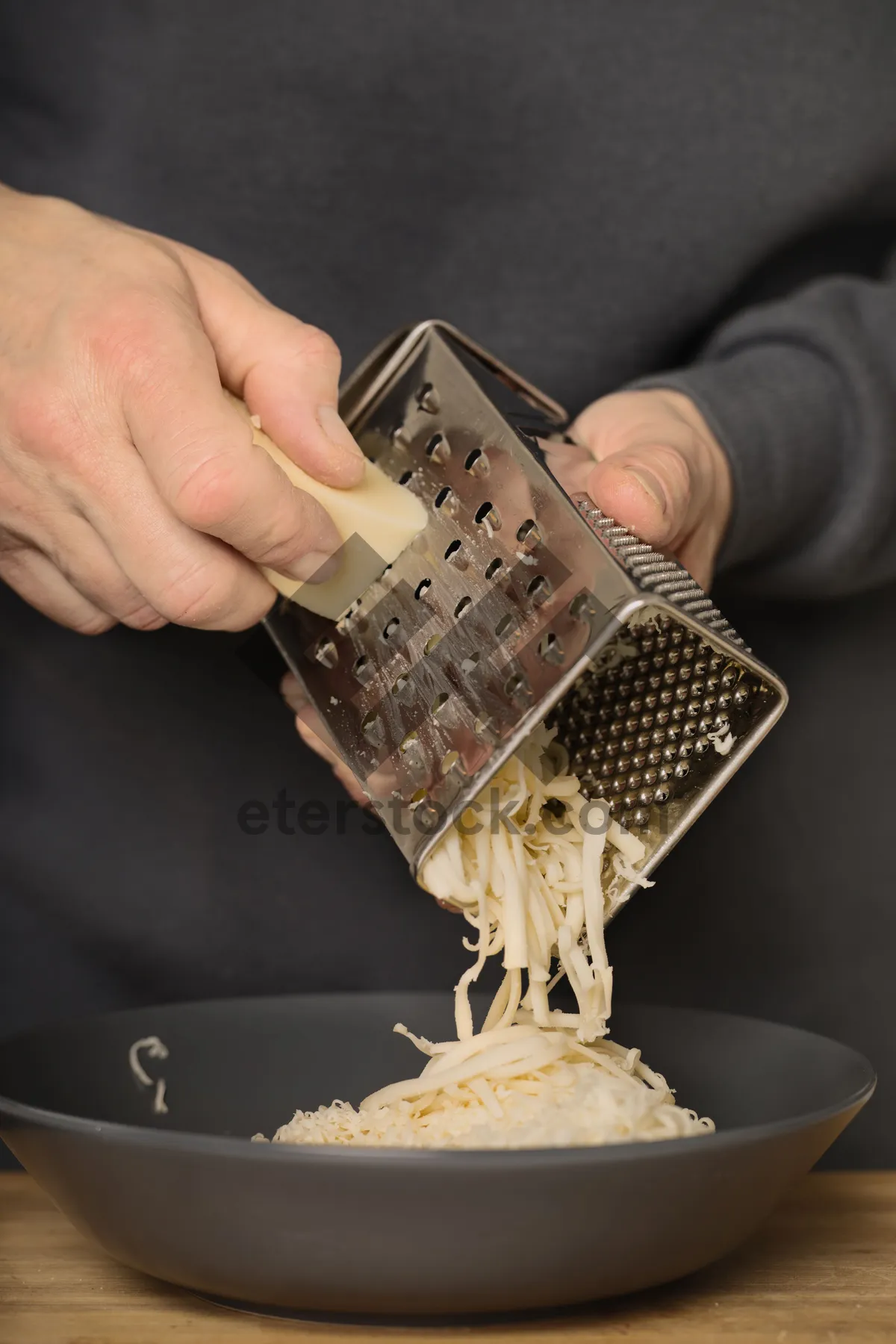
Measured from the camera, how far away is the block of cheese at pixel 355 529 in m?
1.01

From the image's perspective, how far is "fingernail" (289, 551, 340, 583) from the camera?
3.33ft

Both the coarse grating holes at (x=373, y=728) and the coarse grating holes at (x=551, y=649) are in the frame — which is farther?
the coarse grating holes at (x=373, y=728)

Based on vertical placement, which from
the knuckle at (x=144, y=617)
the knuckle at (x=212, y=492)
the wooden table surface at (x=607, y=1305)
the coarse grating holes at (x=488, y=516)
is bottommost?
the wooden table surface at (x=607, y=1305)

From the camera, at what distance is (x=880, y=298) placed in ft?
4.94

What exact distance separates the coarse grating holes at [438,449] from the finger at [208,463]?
12 centimetres

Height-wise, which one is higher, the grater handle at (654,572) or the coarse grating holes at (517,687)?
the grater handle at (654,572)

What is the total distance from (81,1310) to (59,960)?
732 mm

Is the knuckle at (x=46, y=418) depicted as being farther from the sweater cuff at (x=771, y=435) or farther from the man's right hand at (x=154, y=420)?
the sweater cuff at (x=771, y=435)

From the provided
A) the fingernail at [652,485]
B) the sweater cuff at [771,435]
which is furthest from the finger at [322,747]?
the sweater cuff at [771,435]

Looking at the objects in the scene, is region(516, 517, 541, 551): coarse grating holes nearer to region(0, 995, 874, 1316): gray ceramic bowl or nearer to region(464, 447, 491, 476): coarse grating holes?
region(464, 447, 491, 476): coarse grating holes

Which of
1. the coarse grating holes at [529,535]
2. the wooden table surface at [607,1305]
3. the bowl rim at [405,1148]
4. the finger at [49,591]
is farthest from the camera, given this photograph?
the finger at [49,591]

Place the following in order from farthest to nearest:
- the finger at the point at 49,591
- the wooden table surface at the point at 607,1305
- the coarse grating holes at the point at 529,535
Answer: the finger at the point at 49,591 < the coarse grating holes at the point at 529,535 < the wooden table surface at the point at 607,1305

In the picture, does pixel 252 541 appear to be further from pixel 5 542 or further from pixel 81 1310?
pixel 81 1310

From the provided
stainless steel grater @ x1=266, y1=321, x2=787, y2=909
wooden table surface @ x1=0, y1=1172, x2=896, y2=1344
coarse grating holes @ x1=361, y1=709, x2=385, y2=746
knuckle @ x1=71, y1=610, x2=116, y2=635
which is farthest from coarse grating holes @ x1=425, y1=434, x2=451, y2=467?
wooden table surface @ x1=0, y1=1172, x2=896, y2=1344
